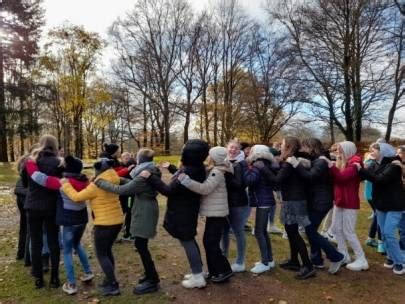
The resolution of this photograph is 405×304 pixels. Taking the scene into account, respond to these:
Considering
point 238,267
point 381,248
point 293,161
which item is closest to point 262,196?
point 293,161

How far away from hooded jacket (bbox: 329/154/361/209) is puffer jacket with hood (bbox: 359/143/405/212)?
0.14m

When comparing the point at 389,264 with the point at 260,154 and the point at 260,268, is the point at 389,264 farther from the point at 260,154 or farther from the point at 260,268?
the point at 260,154

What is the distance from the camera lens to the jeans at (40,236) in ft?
18.1

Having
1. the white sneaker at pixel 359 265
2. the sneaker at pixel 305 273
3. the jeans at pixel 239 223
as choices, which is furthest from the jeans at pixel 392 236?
the jeans at pixel 239 223

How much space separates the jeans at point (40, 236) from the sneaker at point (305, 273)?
3.30m

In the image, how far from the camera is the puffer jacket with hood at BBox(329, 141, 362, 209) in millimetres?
5969

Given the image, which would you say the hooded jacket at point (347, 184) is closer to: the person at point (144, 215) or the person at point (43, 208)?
the person at point (144, 215)

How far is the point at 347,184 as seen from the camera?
604 centimetres

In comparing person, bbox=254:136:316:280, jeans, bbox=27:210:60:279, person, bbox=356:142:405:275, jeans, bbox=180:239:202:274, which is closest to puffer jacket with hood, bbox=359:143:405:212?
person, bbox=356:142:405:275

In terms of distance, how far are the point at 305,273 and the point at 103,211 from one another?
2895mm

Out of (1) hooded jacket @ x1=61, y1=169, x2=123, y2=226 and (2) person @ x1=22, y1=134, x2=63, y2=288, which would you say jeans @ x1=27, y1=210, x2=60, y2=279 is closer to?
(2) person @ x1=22, y1=134, x2=63, y2=288

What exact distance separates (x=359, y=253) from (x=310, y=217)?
0.96m

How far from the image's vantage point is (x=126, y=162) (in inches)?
311

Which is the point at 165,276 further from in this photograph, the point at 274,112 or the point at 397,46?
the point at 274,112
